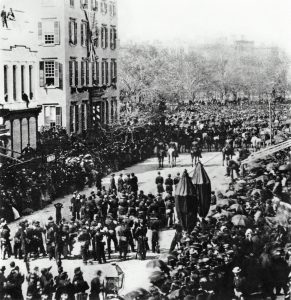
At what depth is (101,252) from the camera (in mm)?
20500

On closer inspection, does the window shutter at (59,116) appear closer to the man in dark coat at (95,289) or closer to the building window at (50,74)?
the building window at (50,74)

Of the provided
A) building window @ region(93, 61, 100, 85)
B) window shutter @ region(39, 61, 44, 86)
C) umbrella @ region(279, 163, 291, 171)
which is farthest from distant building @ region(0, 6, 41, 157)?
umbrella @ region(279, 163, 291, 171)

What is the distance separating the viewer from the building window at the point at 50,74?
41562 mm

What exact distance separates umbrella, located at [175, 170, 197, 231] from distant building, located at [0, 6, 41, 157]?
13.2m

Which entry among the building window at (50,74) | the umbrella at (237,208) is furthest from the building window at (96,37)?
the umbrella at (237,208)

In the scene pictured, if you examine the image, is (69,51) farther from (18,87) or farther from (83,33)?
(18,87)

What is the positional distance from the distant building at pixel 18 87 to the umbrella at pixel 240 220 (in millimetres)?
15307

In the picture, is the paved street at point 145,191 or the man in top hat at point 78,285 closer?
the man in top hat at point 78,285

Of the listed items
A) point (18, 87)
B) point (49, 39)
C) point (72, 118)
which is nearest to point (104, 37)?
point (49, 39)

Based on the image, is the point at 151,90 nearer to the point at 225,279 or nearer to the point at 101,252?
the point at 101,252

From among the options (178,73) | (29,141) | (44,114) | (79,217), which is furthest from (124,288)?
(178,73)

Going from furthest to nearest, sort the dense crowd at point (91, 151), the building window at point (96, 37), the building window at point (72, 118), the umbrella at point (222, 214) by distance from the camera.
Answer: the building window at point (96, 37) → the building window at point (72, 118) → the dense crowd at point (91, 151) → the umbrella at point (222, 214)

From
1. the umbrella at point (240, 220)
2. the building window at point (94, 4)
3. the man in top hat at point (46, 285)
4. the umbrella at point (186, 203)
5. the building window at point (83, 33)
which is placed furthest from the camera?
the building window at point (83, 33)

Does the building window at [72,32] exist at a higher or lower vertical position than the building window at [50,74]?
higher
